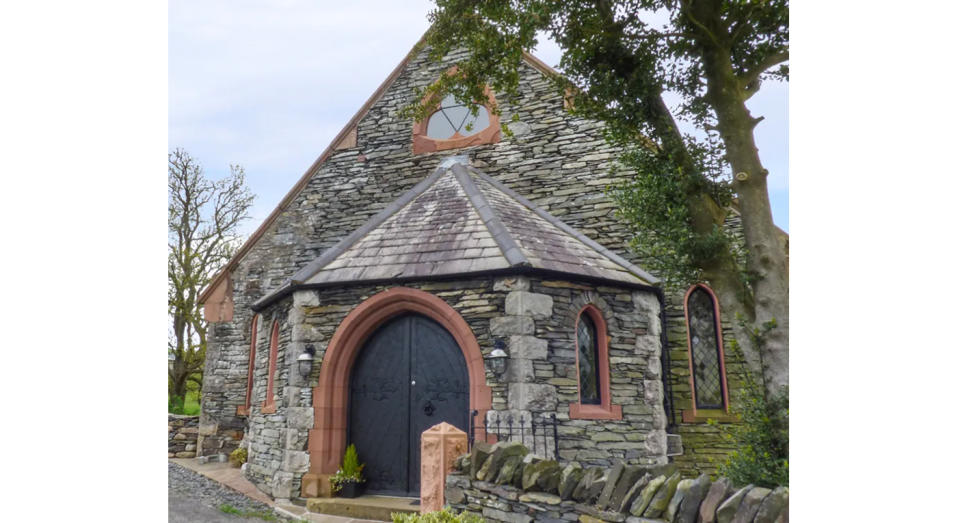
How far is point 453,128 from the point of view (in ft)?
30.7

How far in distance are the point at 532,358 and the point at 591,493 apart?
2.28m

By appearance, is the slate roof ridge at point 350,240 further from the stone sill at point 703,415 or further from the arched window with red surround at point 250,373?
the stone sill at point 703,415

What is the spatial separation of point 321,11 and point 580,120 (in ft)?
15.3

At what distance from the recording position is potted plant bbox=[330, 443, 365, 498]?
6.04m

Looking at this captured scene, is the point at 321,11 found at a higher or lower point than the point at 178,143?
higher

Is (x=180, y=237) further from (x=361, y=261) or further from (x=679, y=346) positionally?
(x=679, y=346)

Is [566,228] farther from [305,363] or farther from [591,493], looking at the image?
[591,493]

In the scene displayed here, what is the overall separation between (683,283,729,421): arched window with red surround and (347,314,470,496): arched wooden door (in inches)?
123

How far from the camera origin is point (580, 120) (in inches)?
339

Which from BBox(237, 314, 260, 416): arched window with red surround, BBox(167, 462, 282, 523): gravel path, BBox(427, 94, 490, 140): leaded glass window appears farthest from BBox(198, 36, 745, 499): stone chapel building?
BBox(427, 94, 490, 140): leaded glass window

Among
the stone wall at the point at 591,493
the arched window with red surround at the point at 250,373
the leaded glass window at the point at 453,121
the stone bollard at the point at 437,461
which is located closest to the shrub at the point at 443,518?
the stone wall at the point at 591,493

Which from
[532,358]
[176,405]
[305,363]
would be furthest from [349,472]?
[176,405]

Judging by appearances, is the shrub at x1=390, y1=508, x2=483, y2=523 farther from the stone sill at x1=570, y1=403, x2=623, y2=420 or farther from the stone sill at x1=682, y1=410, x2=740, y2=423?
the stone sill at x1=682, y1=410, x2=740, y2=423
